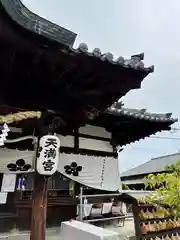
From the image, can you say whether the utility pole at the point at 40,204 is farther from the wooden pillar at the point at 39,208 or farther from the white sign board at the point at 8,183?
the white sign board at the point at 8,183

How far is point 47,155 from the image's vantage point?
12.1 feet

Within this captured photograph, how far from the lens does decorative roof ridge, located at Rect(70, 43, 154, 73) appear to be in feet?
9.80

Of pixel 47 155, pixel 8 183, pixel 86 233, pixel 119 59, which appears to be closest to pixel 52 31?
pixel 119 59

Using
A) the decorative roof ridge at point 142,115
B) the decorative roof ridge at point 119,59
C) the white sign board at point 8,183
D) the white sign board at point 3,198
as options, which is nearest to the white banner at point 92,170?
the white sign board at point 8,183

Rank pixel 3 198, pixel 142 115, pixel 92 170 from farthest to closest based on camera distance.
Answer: pixel 92 170
pixel 142 115
pixel 3 198

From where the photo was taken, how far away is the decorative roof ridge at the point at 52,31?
255 cm

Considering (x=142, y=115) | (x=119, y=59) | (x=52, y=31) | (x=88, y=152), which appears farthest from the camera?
(x=88, y=152)

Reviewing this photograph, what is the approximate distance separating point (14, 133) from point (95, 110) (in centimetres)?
301

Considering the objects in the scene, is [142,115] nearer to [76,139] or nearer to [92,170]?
[76,139]

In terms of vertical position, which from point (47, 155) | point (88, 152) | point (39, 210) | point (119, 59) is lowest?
point (39, 210)

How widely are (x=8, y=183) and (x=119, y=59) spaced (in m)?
4.49

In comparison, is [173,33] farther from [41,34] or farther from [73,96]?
[41,34]

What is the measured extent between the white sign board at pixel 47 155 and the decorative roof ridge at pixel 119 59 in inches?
62.9

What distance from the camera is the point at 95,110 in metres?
4.05
